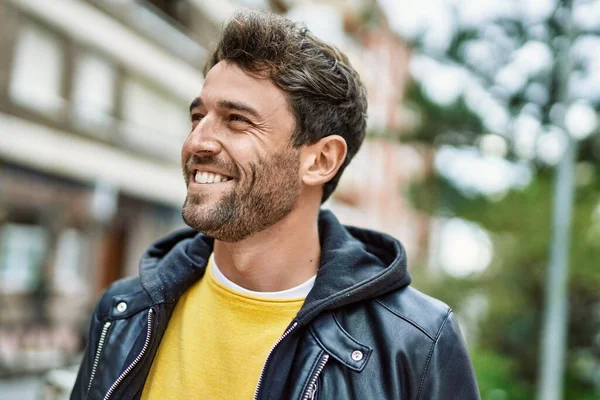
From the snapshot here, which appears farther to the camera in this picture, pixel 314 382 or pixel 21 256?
pixel 21 256

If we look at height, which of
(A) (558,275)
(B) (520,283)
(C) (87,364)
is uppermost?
(C) (87,364)

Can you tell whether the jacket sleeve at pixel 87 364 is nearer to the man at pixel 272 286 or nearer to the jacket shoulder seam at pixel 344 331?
the man at pixel 272 286

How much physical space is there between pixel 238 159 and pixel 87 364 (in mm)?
784

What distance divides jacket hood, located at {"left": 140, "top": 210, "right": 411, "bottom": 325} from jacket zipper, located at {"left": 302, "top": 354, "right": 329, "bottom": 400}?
0.11 meters

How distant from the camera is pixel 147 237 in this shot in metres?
18.4

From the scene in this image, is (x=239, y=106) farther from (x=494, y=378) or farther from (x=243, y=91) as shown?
(x=494, y=378)

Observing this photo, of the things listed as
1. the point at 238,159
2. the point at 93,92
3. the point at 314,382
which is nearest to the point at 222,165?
the point at 238,159

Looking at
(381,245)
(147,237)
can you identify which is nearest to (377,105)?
(147,237)

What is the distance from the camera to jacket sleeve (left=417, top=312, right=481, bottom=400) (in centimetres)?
168

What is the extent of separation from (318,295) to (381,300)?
185mm

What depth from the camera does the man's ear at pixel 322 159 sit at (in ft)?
6.31

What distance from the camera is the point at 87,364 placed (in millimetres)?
2004

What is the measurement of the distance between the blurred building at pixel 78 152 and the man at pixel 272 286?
974cm

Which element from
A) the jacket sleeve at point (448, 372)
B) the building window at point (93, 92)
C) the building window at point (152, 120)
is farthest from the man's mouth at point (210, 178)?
the building window at point (152, 120)
